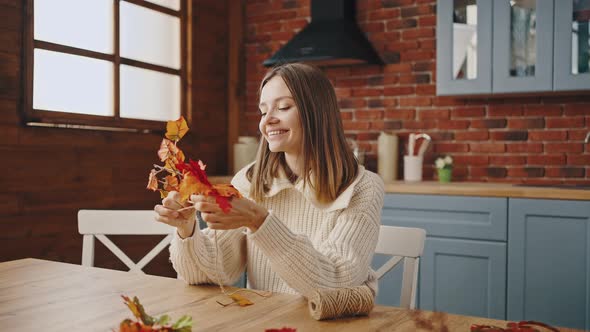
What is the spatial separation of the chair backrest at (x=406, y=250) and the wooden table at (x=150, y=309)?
44cm

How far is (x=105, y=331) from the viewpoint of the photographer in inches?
41.4

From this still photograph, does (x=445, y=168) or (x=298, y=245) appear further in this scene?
(x=445, y=168)

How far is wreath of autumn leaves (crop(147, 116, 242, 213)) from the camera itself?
1.02m

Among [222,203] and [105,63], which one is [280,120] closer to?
[222,203]

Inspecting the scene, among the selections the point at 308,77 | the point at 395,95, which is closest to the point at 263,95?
the point at 308,77

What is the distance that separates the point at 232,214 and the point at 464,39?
7.65 feet

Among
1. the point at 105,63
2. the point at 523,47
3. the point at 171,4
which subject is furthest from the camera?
the point at 171,4

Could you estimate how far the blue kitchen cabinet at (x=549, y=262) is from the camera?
2615mm

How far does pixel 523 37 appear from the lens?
2.96 m

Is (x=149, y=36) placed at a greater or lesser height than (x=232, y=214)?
greater

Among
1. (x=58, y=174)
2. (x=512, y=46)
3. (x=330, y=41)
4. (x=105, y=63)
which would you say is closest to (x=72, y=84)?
(x=105, y=63)

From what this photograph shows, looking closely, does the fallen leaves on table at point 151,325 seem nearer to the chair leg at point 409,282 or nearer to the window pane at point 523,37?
the chair leg at point 409,282

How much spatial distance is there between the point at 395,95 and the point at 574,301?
150 centimetres

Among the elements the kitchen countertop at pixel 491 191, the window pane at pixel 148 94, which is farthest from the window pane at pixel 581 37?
the window pane at pixel 148 94
